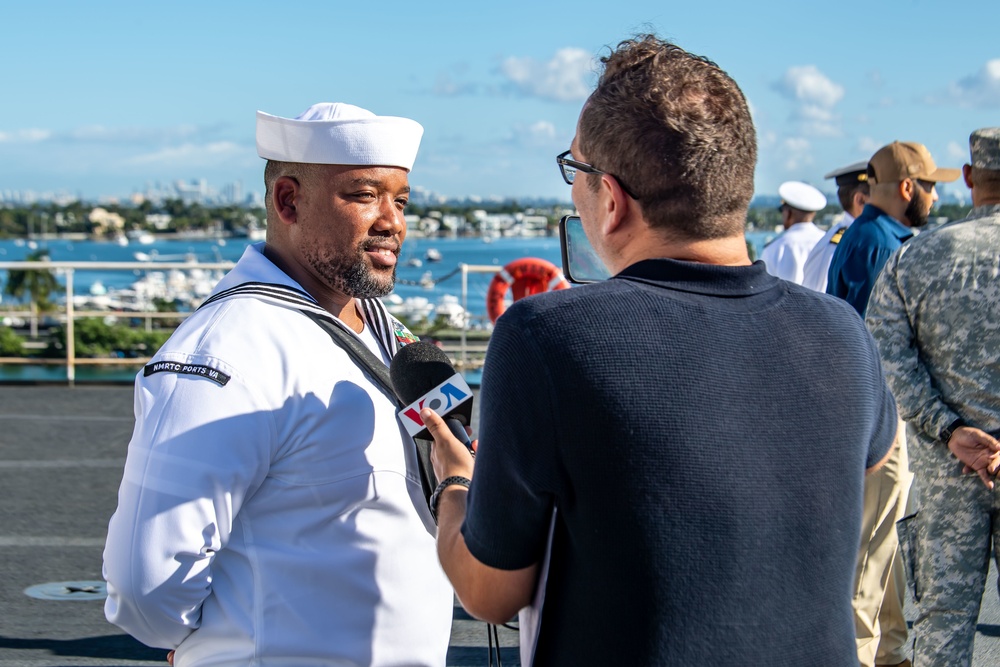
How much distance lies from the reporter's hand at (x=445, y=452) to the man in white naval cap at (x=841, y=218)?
431 cm

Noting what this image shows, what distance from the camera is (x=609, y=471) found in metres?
1.43

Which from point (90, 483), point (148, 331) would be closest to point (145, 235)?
point (148, 331)

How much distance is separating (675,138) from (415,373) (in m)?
0.71

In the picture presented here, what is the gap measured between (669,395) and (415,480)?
0.78 meters

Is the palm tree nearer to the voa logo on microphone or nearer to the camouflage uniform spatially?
the camouflage uniform

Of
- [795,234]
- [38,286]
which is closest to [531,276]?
[795,234]

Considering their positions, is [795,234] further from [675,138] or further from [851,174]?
[675,138]

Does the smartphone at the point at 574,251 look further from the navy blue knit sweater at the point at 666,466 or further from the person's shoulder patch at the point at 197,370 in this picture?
the person's shoulder patch at the point at 197,370

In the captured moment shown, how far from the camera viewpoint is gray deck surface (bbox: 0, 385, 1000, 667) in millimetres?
4379

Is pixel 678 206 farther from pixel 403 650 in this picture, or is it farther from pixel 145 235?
pixel 145 235

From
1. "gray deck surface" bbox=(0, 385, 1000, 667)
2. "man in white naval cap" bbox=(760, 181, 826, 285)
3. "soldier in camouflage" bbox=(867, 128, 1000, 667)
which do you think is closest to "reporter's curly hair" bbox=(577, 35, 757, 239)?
"gray deck surface" bbox=(0, 385, 1000, 667)

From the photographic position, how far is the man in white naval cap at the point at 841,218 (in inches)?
236

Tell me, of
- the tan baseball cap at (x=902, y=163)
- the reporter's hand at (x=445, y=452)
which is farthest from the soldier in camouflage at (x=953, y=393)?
the reporter's hand at (x=445, y=452)

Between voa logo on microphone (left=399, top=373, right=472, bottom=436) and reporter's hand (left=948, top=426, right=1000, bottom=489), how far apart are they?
6.70 ft
